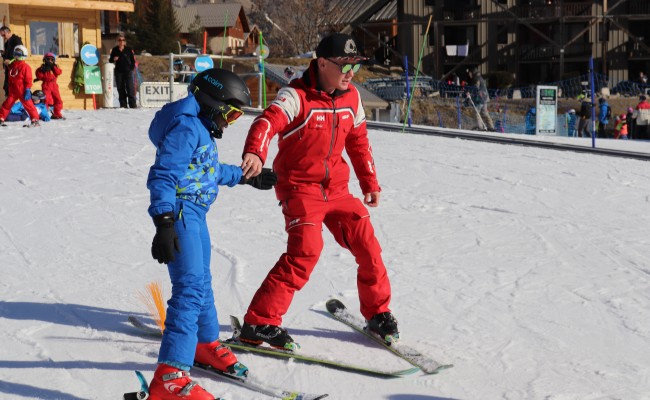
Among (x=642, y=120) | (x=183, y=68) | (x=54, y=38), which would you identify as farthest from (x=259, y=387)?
(x=183, y=68)

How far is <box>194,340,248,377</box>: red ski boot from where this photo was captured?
3.81 meters

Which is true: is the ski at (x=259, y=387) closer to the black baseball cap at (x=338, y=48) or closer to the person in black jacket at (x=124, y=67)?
the black baseball cap at (x=338, y=48)

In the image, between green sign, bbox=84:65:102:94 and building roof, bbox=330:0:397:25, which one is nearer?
green sign, bbox=84:65:102:94

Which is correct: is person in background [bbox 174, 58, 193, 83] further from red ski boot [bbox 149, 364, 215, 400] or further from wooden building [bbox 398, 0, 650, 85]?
wooden building [bbox 398, 0, 650, 85]

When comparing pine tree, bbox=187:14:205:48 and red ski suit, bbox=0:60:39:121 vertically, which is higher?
pine tree, bbox=187:14:205:48

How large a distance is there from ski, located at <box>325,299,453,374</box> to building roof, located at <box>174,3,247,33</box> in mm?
60263

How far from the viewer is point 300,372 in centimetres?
399

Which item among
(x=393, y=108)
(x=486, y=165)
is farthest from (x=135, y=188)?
(x=393, y=108)

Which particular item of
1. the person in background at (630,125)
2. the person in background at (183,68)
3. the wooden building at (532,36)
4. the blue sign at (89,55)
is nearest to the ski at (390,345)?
the blue sign at (89,55)

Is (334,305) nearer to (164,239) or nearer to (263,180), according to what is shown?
(263,180)

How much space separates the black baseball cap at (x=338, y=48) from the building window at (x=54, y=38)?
50.2 feet

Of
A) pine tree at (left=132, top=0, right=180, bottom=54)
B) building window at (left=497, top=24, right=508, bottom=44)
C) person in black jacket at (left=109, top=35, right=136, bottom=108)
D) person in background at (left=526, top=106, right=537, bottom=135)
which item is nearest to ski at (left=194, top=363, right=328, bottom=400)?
person in black jacket at (left=109, top=35, right=136, bottom=108)

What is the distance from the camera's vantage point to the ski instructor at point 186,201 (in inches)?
132

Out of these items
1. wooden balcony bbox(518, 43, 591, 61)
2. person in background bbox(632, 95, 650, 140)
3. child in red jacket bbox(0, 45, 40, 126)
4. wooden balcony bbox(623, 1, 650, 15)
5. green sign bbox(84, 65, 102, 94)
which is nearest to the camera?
child in red jacket bbox(0, 45, 40, 126)
